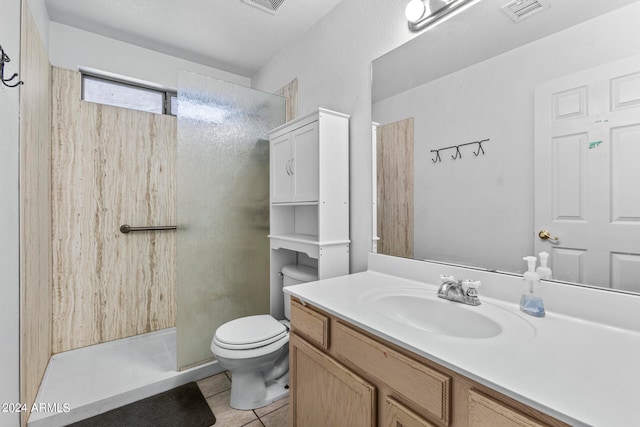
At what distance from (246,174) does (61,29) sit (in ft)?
5.72

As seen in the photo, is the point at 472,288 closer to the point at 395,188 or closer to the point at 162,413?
the point at 395,188

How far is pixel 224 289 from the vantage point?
6.85 feet

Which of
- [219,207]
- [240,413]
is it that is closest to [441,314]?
[240,413]

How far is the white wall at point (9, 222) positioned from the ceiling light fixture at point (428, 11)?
5.73 ft

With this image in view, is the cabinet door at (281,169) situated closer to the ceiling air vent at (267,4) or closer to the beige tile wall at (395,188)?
the beige tile wall at (395,188)

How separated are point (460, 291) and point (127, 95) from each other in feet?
9.67

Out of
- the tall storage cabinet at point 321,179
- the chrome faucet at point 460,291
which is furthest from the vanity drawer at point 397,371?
the tall storage cabinet at point 321,179

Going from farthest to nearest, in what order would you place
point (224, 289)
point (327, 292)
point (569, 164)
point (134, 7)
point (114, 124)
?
point (114, 124) < point (224, 289) < point (134, 7) < point (327, 292) < point (569, 164)

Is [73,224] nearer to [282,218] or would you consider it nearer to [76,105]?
[76,105]

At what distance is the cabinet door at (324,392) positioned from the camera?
0.92 m

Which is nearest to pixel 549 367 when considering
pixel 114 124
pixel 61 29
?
pixel 114 124

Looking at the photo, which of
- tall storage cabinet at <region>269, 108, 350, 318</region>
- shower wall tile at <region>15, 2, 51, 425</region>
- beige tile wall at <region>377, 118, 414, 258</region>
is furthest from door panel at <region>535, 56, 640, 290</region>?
shower wall tile at <region>15, 2, 51, 425</region>

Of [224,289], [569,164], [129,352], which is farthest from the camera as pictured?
[129,352]

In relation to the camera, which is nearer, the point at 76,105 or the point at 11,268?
the point at 11,268
